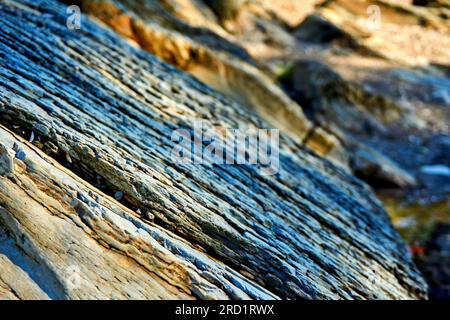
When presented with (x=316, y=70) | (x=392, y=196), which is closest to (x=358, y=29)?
(x=316, y=70)

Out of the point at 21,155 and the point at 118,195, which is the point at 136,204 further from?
the point at 21,155

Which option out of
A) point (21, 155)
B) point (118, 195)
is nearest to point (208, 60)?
point (118, 195)

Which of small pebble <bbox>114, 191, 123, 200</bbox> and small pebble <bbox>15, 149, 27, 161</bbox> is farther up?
small pebble <bbox>15, 149, 27, 161</bbox>

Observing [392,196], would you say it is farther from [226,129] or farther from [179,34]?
[179,34]

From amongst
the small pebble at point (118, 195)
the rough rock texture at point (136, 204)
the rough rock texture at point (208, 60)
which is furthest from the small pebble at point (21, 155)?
the rough rock texture at point (208, 60)

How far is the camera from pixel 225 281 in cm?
409

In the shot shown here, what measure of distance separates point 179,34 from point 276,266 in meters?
8.44

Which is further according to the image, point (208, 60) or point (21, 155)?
point (208, 60)

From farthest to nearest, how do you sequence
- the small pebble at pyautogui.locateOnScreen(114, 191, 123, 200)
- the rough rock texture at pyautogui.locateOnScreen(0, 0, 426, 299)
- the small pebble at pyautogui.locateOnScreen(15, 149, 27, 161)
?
the small pebble at pyautogui.locateOnScreen(114, 191, 123, 200) < the small pebble at pyautogui.locateOnScreen(15, 149, 27, 161) < the rough rock texture at pyautogui.locateOnScreen(0, 0, 426, 299)

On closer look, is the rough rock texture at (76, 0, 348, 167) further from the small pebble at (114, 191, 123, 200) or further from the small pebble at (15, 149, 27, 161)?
the small pebble at (15, 149, 27, 161)

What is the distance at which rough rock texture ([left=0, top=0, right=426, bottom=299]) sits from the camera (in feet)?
12.2

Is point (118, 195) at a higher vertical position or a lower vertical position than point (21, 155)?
lower

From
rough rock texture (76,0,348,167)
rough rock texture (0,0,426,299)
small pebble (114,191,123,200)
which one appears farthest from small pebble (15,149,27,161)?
rough rock texture (76,0,348,167)

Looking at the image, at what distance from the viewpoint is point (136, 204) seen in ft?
14.6
